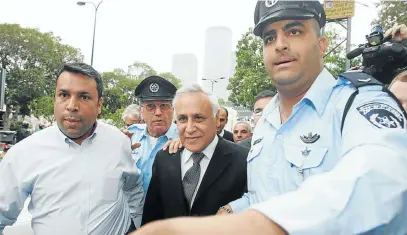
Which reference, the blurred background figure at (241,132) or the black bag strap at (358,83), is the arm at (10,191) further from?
the blurred background figure at (241,132)

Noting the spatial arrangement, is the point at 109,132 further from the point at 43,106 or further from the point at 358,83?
the point at 43,106

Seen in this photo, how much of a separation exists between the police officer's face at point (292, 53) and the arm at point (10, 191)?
1543 mm

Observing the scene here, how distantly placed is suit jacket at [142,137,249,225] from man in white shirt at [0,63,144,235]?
23 centimetres

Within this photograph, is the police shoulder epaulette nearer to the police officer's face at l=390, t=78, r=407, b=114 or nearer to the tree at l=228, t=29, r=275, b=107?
the police officer's face at l=390, t=78, r=407, b=114

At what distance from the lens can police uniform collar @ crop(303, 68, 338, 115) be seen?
119 centimetres

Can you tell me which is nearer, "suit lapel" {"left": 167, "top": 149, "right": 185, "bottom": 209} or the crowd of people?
the crowd of people

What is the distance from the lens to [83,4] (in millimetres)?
18359

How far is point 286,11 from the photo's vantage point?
1.22 metres

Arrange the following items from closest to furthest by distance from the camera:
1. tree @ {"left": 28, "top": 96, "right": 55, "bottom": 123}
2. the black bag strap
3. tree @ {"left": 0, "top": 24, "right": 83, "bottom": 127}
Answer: the black bag strap → tree @ {"left": 28, "top": 96, "right": 55, "bottom": 123} → tree @ {"left": 0, "top": 24, "right": 83, "bottom": 127}

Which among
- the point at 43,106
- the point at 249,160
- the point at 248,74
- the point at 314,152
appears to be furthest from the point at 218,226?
the point at 43,106

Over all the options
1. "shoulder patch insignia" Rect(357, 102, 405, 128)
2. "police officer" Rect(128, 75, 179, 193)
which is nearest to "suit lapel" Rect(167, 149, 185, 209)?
"police officer" Rect(128, 75, 179, 193)

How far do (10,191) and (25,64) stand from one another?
33.9 m

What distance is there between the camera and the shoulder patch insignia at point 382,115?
646 millimetres

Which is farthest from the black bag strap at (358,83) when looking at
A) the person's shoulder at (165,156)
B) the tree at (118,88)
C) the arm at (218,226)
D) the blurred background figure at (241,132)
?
the tree at (118,88)
